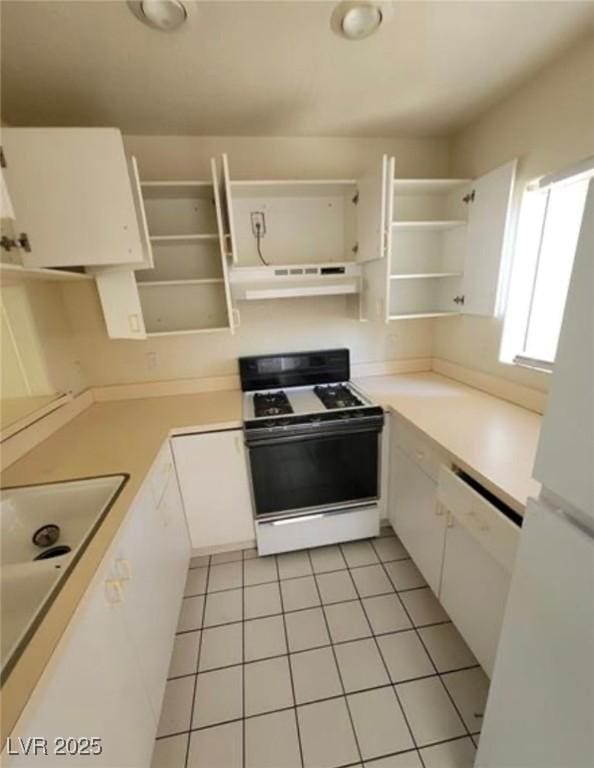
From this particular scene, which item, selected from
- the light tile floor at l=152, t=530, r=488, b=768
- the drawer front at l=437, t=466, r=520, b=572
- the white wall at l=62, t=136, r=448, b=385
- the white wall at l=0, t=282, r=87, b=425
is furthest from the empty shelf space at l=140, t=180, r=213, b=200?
the light tile floor at l=152, t=530, r=488, b=768

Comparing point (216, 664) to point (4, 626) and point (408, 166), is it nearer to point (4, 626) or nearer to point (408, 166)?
point (4, 626)

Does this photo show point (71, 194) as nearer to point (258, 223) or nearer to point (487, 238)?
point (258, 223)

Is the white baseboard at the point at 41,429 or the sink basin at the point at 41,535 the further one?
the white baseboard at the point at 41,429

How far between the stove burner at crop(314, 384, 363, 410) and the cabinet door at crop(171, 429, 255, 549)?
1.85 ft

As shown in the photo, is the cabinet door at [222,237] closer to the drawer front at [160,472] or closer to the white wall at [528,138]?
the drawer front at [160,472]

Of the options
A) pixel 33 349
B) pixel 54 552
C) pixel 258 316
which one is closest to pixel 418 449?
pixel 258 316

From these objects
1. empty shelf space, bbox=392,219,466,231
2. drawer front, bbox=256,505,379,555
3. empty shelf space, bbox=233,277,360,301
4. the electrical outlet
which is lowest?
drawer front, bbox=256,505,379,555

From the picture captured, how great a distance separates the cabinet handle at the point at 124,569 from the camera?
96 cm

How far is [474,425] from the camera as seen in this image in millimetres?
1485

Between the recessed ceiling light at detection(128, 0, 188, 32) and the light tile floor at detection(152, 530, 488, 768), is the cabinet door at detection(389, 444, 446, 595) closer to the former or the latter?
the light tile floor at detection(152, 530, 488, 768)

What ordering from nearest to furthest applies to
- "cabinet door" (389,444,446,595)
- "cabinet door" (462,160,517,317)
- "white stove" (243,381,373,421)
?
"cabinet door" (389,444,446,595) < "cabinet door" (462,160,517,317) < "white stove" (243,381,373,421)

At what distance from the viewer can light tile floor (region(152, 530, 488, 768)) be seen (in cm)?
114

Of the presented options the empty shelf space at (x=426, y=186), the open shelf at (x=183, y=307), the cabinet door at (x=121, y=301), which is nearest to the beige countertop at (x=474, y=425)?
the open shelf at (x=183, y=307)

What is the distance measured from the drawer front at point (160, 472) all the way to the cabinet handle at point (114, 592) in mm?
423
